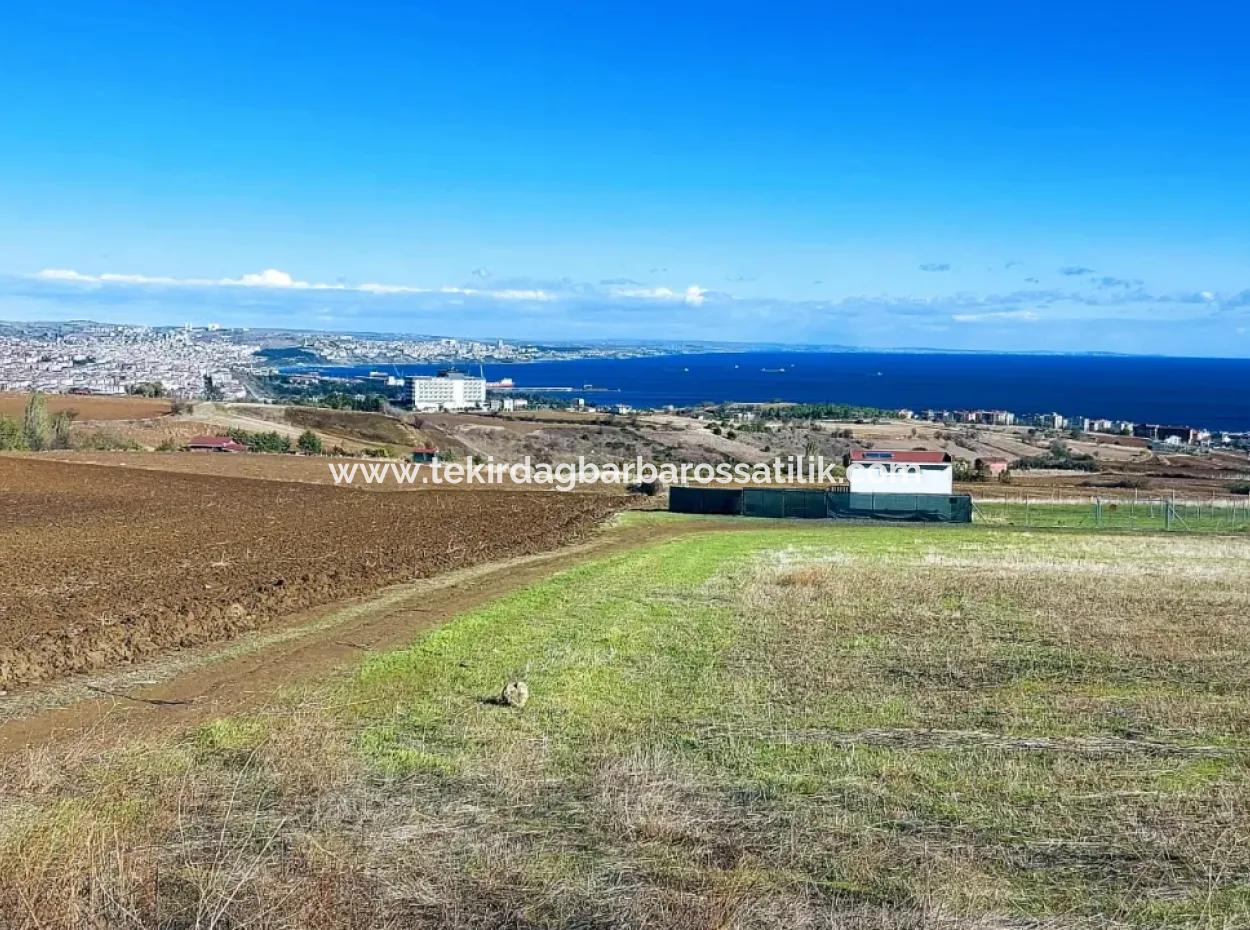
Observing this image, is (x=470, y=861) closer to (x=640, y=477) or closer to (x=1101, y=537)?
(x=1101, y=537)

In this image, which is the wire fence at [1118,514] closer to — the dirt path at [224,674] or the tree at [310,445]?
the dirt path at [224,674]

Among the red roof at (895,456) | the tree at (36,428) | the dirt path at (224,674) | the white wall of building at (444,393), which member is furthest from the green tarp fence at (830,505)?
the white wall of building at (444,393)

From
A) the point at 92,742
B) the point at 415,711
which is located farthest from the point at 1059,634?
the point at 92,742

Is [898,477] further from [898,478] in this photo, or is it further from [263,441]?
[263,441]

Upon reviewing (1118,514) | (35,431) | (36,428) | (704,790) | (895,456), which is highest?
(895,456)

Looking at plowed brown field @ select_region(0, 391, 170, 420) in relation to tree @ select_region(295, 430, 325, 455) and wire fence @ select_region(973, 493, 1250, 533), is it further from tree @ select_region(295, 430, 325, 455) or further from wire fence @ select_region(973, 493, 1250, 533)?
wire fence @ select_region(973, 493, 1250, 533)

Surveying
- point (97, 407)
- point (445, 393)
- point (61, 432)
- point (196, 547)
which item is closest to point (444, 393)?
point (445, 393)
